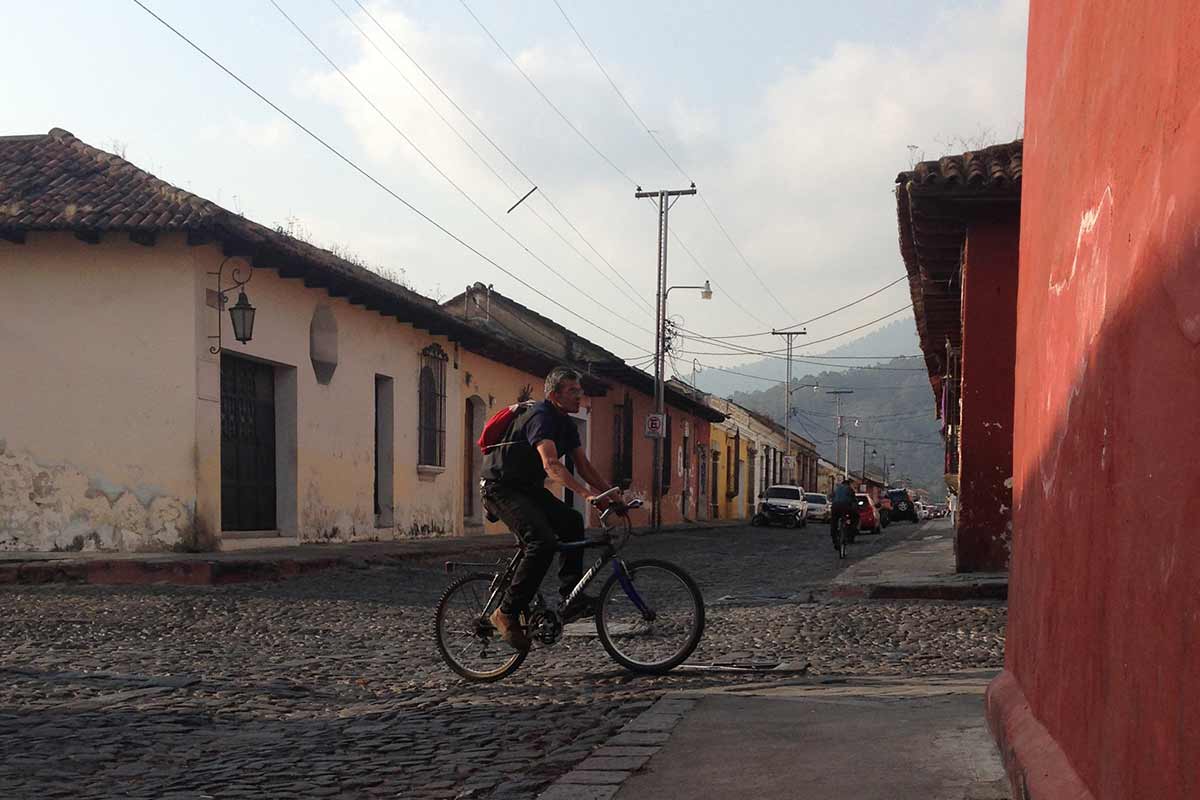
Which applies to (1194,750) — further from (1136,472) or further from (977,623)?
(977,623)

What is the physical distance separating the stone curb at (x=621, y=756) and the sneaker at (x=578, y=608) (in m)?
1.12

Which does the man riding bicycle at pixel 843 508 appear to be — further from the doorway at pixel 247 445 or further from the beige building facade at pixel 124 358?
the beige building facade at pixel 124 358

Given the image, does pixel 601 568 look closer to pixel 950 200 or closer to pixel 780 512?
pixel 950 200

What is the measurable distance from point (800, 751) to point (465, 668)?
8.98 ft

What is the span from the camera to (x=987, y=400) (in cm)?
1233

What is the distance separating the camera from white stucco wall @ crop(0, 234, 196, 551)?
1461cm

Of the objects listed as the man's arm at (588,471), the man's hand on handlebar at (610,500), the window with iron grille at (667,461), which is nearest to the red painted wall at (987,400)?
the man's arm at (588,471)

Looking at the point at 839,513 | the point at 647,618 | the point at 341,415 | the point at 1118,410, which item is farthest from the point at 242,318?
the point at 1118,410

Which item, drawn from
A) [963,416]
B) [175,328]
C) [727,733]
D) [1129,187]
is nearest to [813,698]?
[727,733]

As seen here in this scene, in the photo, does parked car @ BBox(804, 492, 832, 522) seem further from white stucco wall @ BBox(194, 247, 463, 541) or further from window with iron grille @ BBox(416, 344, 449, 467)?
window with iron grille @ BBox(416, 344, 449, 467)

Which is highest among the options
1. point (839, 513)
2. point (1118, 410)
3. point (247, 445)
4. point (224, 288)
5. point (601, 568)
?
point (224, 288)

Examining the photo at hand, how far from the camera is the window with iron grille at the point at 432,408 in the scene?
22.4 meters

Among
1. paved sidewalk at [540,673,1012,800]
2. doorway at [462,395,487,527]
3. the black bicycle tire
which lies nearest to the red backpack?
the black bicycle tire

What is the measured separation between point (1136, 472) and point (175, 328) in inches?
522
